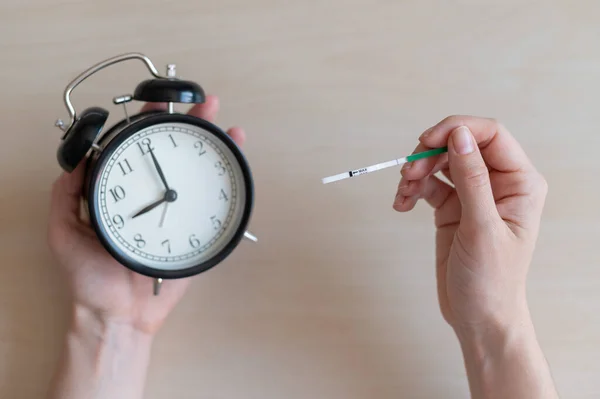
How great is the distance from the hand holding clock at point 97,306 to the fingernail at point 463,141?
0.34 metres

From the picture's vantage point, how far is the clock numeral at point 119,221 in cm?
77

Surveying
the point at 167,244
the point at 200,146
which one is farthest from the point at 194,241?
the point at 200,146

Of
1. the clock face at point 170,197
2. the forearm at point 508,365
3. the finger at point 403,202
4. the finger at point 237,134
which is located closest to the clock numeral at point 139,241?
the clock face at point 170,197

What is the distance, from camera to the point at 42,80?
0.95 metres

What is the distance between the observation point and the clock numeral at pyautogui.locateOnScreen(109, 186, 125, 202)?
762 mm

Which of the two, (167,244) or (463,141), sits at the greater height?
(463,141)

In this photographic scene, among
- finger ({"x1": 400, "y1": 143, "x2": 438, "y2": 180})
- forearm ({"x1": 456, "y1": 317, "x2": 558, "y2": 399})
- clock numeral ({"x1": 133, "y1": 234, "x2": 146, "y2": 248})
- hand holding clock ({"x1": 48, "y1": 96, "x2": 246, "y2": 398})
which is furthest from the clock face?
forearm ({"x1": 456, "y1": 317, "x2": 558, "y2": 399})

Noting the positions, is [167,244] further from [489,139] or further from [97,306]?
[489,139]

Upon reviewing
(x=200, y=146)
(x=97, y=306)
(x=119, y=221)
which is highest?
(x=200, y=146)

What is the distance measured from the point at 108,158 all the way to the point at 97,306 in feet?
0.87

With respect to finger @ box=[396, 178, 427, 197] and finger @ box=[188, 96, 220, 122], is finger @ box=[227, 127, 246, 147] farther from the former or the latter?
finger @ box=[396, 178, 427, 197]

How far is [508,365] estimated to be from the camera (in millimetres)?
798

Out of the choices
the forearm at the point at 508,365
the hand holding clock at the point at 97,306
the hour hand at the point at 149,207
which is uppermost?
the hour hand at the point at 149,207

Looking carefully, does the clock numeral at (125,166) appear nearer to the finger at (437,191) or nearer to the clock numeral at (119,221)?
the clock numeral at (119,221)
